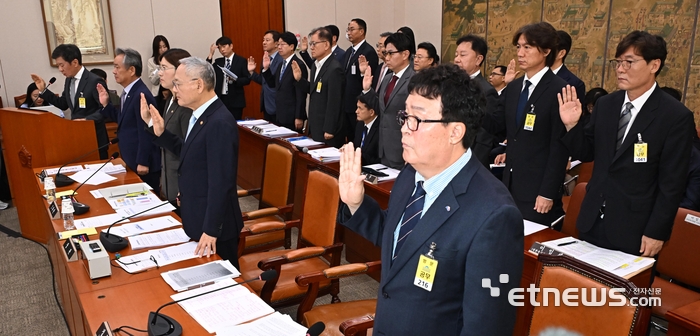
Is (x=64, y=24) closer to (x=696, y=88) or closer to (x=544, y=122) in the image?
(x=544, y=122)

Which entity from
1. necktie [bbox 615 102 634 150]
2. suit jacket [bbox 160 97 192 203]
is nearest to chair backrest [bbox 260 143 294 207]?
suit jacket [bbox 160 97 192 203]

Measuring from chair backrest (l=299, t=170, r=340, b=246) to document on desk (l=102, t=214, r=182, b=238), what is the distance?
2.49ft

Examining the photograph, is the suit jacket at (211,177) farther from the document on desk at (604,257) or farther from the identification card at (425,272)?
the document on desk at (604,257)

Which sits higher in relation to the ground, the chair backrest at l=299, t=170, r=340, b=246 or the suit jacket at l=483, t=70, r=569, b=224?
the suit jacket at l=483, t=70, r=569, b=224

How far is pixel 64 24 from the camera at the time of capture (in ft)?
23.1

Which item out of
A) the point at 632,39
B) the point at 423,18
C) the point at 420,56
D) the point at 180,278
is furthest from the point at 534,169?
the point at 423,18

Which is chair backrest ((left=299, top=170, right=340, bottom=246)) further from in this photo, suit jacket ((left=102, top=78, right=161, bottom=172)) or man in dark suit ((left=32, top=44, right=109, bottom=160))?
man in dark suit ((left=32, top=44, right=109, bottom=160))

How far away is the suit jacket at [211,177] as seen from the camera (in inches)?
101

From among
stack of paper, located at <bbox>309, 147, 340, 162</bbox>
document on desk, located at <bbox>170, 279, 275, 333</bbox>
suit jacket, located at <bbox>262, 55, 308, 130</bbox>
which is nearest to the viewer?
document on desk, located at <bbox>170, 279, 275, 333</bbox>

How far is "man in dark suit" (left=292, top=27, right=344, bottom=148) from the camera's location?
5477mm

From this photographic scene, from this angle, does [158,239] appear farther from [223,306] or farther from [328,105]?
[328,105]

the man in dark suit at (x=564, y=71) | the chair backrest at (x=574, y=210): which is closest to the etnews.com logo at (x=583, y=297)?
the chair backrest at (x=574, y=210)

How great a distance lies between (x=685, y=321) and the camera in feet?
6.85

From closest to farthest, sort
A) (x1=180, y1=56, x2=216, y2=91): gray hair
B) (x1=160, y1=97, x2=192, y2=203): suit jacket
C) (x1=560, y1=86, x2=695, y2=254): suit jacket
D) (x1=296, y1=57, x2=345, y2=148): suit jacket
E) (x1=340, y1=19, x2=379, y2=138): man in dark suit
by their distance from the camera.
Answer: (x1=560, y1=86, x2=695, y2=254): suit jacket
(x1=180, y1=56, x2=216, y2=91): gray hair
(x1=160, y1=97, x2=192, y2=203): suit jacket
(x1=296, y1=57, x2=345, y2=148): suit jacket
(x1=340, y1=19, x2=379, y2=138): man in dark suit
